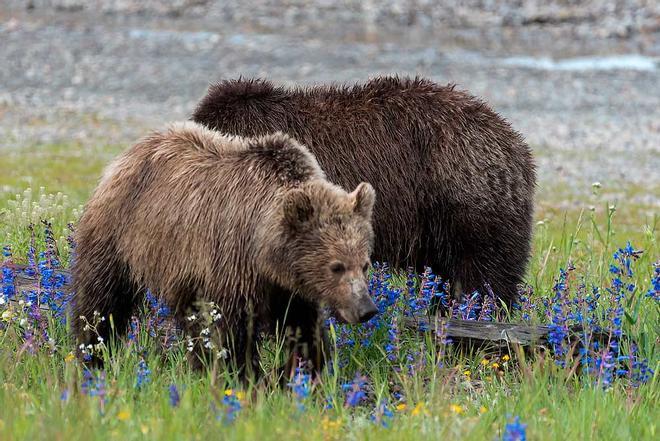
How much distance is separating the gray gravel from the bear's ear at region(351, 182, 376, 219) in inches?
418

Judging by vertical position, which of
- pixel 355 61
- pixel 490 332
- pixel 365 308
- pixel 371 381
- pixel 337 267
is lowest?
pixel 355 61

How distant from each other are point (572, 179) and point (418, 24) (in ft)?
57.7

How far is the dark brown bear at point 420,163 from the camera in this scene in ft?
23.5

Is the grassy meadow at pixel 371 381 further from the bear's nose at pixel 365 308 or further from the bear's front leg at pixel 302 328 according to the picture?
the bear's nose at pixel 365 308

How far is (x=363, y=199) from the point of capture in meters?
5.43

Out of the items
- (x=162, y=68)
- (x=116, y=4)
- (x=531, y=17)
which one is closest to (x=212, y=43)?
(x=162, y=68)

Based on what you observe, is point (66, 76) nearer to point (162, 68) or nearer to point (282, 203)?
point (162, 68)

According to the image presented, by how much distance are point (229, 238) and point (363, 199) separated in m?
0.70

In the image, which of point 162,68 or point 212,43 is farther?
point 212,43

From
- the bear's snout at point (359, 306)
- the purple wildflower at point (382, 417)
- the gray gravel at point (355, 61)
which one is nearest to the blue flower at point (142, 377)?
the bear's snout at point (359, 306)

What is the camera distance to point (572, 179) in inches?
719

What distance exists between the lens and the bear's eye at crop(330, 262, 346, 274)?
5297 millimetres

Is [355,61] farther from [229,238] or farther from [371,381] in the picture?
[229,238]

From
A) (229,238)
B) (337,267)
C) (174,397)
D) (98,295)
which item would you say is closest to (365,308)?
(337,267)
